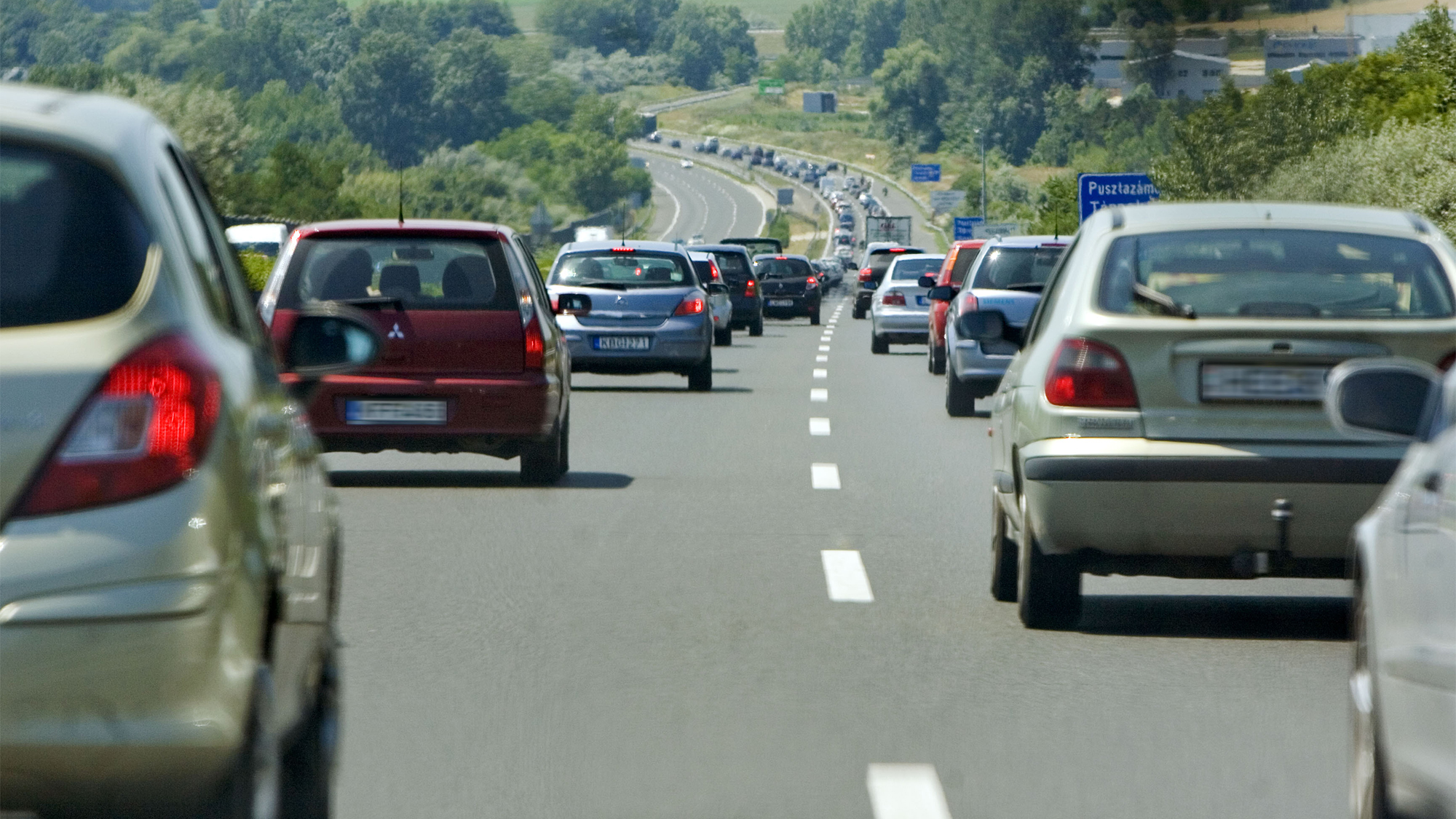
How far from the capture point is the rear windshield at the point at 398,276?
14.2 metres

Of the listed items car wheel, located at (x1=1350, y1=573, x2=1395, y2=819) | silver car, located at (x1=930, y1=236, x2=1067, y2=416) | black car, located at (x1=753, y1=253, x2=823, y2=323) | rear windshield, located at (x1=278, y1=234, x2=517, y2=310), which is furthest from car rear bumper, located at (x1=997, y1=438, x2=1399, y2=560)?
black car, located at (x1=753, y1=253, x2=823, y2=323)

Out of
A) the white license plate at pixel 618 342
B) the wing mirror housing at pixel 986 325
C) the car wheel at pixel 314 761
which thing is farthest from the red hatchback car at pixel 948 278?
the car wheel at pixel 314 761

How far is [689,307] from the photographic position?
23.9 m

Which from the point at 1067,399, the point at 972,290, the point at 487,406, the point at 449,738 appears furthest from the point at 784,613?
the point at 972,290

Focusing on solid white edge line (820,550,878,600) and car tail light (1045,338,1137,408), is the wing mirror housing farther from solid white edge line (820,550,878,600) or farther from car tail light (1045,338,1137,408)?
car tail light (1045,338,1137,408)

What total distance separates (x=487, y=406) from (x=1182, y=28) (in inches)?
4395

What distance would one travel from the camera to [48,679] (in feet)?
12.0

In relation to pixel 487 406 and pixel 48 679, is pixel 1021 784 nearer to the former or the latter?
pixel 48 679

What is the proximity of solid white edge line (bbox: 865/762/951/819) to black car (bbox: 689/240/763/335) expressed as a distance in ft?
116

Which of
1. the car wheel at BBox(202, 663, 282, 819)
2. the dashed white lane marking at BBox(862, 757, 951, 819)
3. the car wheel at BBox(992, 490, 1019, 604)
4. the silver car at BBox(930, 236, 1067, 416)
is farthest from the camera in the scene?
the silver car at BBox(930, 236, 1067, 416)

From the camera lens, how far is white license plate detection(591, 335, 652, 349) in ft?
78.3

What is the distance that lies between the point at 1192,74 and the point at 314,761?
142 m

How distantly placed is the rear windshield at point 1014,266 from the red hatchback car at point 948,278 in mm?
4343

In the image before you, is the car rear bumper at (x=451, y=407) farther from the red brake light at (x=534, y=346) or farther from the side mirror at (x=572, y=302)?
the side mirror at (x=572, y=302)
